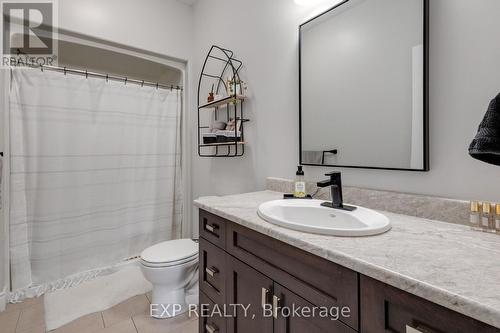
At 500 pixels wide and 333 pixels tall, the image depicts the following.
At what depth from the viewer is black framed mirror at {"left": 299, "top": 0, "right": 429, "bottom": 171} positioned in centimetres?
100

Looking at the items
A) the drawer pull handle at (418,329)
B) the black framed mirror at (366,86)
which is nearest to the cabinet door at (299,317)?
the drawer pull handle at (418,329)

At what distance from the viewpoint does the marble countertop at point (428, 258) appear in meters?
0.46

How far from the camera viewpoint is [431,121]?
3.21ft

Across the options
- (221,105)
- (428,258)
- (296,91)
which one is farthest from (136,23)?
(428,258)

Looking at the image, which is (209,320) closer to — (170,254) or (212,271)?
(212,271)

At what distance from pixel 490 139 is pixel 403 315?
20.1 inches

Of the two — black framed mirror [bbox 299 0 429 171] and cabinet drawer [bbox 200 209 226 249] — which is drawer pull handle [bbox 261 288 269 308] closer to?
cabinet drawer [bbox 200 209 226 249]

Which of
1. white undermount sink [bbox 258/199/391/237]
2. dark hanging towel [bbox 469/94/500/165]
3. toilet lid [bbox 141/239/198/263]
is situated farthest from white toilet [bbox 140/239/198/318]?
dark hanging towel [bbox 469/94/500/165]

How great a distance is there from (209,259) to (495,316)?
107cm

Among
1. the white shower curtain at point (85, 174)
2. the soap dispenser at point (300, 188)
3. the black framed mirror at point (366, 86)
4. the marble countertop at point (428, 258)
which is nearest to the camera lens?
the marble countertop at point (428, 258)

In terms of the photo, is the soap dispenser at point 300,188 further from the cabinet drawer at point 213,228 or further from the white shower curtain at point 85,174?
the white shower curtain at point 85,174

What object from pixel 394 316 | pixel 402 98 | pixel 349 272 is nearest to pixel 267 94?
pixel 402 98

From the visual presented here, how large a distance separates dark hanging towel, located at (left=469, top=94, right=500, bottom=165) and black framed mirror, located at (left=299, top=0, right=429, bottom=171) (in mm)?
296

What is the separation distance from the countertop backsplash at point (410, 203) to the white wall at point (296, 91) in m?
0.04
